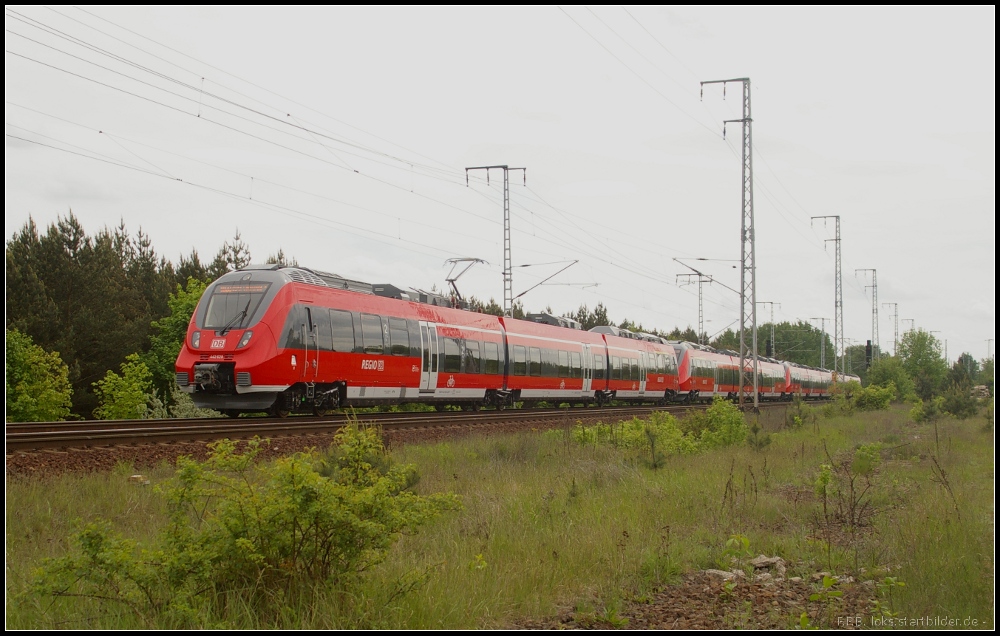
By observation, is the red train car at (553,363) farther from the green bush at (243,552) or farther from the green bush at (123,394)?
the green bush at (123,394)

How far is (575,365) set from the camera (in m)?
33.6

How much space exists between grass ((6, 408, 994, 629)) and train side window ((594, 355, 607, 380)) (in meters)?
22.0

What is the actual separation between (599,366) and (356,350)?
18.0 m

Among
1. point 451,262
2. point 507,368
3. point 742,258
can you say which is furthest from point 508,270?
point 742,258

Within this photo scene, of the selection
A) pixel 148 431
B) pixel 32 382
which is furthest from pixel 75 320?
pixel 148 431

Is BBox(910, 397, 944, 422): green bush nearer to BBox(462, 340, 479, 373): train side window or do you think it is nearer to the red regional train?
the red regional train

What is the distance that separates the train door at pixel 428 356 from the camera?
23.0 meters

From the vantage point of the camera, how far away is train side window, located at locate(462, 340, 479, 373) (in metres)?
25.5

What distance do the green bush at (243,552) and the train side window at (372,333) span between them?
14586 mm

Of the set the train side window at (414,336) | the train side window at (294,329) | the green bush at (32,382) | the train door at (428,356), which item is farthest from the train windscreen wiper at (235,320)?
the green bush at (32,382)

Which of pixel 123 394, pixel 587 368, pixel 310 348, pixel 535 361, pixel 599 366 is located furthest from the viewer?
pixel 123 394

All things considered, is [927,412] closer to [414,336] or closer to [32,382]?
[414,336]

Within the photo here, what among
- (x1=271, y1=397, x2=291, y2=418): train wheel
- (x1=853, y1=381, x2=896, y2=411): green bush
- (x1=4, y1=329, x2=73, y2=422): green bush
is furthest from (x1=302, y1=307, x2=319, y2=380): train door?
(x1=4, y1=329, x2=73, y2=422): green bush

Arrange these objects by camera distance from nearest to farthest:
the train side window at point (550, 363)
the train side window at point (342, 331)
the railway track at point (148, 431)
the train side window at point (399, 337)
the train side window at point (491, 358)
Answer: the railway track at point (148, 431) < the train side window at point (342, 331) < the train side window at point (399, 337) < the train side window at point (491, 358) < the train side window at point (550, 363)
